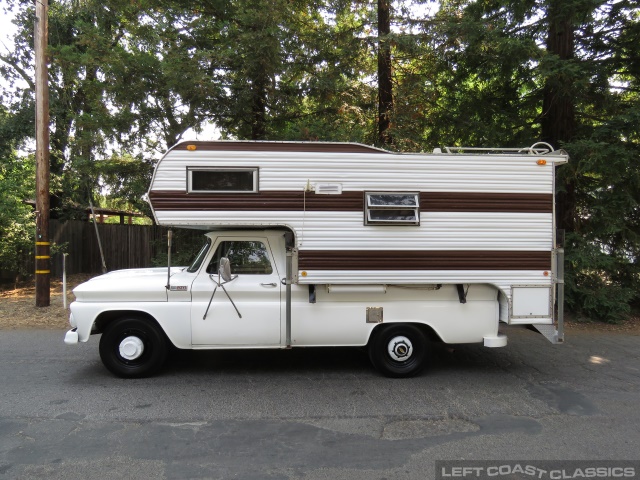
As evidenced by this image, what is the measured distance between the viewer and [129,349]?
5387mm

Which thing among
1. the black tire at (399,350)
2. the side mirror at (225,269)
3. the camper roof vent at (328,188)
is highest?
the camper roof vent at (328,188)

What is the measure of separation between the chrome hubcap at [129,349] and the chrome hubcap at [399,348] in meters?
3.12

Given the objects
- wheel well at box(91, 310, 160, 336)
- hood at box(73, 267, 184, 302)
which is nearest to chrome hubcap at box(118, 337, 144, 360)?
wheel well at box(91, 310, 160, 336)

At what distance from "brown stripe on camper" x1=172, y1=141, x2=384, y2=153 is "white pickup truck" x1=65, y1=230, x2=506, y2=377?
103cm

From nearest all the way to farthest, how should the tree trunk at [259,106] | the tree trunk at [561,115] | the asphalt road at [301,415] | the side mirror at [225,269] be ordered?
1. the asphalt road at [301,415]
2. the side mirror at [225,269]
3. the tree trunk at [561,115]
4. the tree trunk at [259,106]

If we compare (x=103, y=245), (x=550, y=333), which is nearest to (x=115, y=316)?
(x=550, y=333)

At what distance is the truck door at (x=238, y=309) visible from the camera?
5371 mm

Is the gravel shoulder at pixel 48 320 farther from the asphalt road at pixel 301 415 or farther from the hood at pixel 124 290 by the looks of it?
the hood at pixel 124 290

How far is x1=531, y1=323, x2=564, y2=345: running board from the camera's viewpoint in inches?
212

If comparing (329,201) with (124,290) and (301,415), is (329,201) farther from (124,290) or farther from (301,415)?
(124,290)

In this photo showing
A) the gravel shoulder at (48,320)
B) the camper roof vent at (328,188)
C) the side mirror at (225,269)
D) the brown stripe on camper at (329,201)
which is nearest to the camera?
the side mirror at (225,269)

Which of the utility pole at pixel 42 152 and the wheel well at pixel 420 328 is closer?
the wheel well at pixel 420 328

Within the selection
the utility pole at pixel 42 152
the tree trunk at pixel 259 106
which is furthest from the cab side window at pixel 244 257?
the utility pole at pixel 42 152

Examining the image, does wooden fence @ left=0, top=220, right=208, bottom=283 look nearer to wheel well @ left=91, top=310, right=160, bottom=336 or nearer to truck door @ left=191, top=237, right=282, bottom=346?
wheel well @ left=91, top=310, right=160, bottom=336
